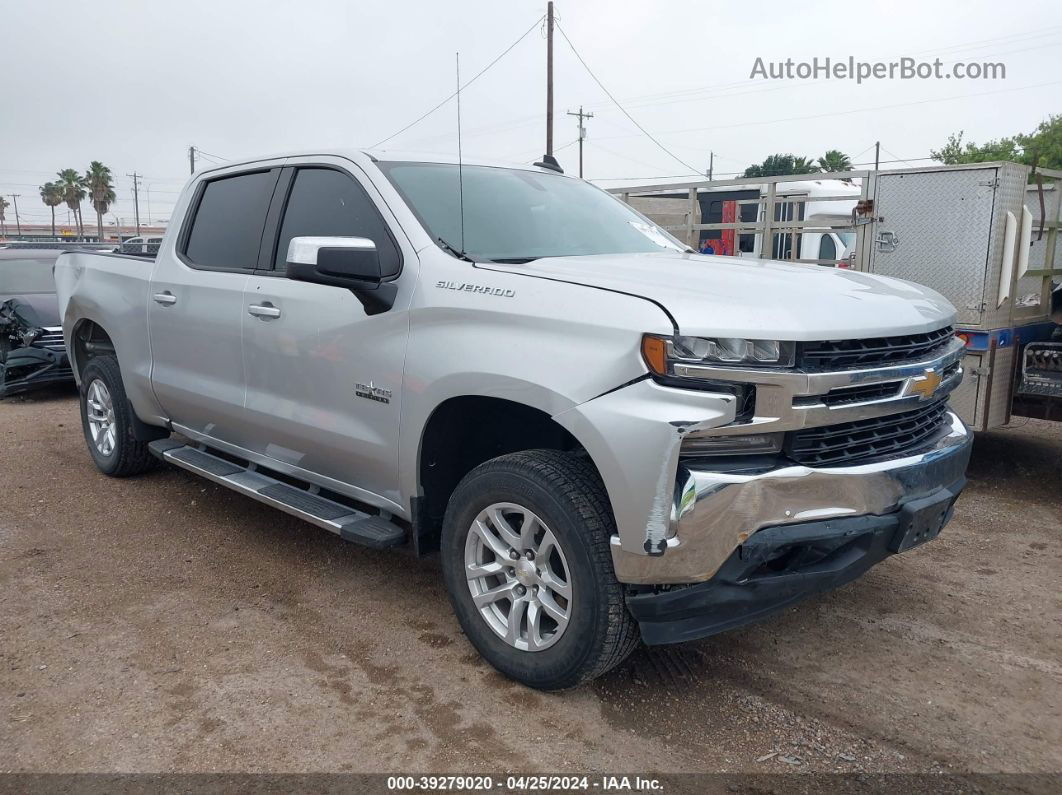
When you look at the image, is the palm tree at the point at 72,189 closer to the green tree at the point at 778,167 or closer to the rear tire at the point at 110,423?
the green tree at the point at 778,167

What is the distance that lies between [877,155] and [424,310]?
45.7 meters

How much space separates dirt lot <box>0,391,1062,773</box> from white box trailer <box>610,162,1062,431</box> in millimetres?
1010

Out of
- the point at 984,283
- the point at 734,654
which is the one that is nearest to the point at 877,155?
the point at 984,283

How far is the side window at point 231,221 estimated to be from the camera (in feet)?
14.8

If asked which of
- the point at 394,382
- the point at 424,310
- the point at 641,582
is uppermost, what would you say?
the point at 424,310

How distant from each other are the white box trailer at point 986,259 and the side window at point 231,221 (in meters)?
3.76

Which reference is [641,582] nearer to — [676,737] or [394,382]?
[676,737]

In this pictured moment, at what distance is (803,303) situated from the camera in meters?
2.93

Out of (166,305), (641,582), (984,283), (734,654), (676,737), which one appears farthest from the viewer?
(984,283)

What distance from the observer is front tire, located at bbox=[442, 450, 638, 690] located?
2.94 metres

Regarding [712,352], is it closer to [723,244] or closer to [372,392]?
[372,392]

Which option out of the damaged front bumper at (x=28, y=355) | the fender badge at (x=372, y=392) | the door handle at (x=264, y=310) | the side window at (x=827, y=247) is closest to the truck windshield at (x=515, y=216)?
the fender badge at (x=372, y=392)

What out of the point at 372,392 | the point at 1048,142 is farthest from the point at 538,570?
the point at 1048,142

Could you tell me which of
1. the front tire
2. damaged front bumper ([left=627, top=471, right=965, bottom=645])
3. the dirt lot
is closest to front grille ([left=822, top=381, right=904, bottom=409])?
damaged front bumper ([left=627, top=471, right=965, bottom=645])
